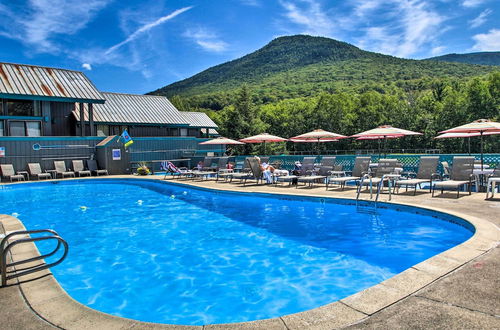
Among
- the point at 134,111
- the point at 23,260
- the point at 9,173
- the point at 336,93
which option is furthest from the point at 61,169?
the point at 336,93

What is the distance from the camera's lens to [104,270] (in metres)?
5.12

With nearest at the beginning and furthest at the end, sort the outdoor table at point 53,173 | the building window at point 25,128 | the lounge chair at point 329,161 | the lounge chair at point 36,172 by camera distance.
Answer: the lounge chair at point 329,161
the lounge chair at point 36,172
the outdoor table at point 53,173
the building window at point 25,128

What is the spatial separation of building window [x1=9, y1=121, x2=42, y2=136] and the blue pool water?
461 inches

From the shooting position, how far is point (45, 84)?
1988 centimetres

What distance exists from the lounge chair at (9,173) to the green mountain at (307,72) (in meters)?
51.3

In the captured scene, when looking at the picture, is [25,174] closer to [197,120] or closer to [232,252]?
[232,252]

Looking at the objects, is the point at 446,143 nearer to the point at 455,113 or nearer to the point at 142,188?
the point at 455,113

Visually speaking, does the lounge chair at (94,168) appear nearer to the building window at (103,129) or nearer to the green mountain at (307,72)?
the building window at (103,129)

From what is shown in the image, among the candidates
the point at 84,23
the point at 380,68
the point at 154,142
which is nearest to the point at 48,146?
the point at 154,142

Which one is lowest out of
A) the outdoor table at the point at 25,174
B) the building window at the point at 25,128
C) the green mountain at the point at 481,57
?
the outdoor table at the point at 25,174

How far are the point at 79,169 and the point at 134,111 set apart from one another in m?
9.69

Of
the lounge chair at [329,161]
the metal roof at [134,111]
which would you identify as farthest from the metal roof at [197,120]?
the lounge chair at [329,161]

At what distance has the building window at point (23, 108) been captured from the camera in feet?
62.9

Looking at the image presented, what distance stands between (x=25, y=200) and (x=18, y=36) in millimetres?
39226
